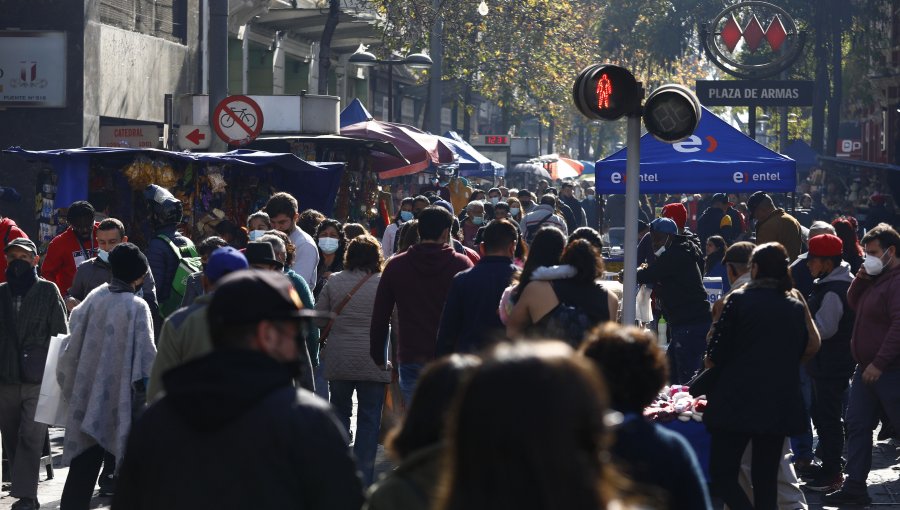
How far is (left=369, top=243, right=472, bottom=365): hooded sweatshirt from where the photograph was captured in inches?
331

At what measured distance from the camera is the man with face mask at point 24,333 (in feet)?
27.6

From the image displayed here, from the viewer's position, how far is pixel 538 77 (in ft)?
141

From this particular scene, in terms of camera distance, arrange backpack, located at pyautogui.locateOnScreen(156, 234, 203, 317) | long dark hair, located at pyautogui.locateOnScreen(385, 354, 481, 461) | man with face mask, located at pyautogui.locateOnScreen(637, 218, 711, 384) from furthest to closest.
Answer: man with face mask, located at pyautogui.locateOnScreen(637, 218, 711, 384) < backpack, located at pyautogui.locateOnScreen(156, 234, 203, 317) < long dark hair, located at pyautogui.locateOnScreen(385, 354, 481, 461)

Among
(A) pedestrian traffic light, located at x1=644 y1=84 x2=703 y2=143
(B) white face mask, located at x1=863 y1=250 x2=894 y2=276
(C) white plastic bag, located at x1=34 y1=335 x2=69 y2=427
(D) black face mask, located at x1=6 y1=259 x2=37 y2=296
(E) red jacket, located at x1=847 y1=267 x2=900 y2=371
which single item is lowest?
(C) white plastic bag, located at x1=34 y1=335 x2=69 y2=427

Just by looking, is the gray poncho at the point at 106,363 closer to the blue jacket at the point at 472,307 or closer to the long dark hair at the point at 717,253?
the blue jacket at the point at 472,307

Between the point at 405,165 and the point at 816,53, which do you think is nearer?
the point at 405,165

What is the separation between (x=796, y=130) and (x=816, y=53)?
15.5 meters

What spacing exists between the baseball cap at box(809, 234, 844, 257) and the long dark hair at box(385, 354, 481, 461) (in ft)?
20.7

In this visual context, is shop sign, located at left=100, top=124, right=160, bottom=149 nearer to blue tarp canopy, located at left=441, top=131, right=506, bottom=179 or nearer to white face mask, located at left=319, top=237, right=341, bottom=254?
white face mask, located at left=319, top=237, right=341, bottom=254

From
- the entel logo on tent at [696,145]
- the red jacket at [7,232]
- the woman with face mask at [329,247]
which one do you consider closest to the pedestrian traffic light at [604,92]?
the woman with face mask at [329,247]

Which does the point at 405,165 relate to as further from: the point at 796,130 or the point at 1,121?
the point at 796,130

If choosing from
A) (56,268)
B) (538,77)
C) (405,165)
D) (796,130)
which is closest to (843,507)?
(56,268)

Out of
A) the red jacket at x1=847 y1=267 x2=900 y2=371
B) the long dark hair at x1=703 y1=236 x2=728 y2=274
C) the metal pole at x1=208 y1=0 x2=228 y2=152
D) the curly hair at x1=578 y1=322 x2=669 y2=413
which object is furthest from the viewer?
the metal pole at x1=208 y1=0 x2=228 y2=152

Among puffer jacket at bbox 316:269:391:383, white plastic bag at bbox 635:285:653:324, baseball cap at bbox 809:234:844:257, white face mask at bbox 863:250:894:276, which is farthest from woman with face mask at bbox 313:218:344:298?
white face mask at bbox 863:250:894:276
